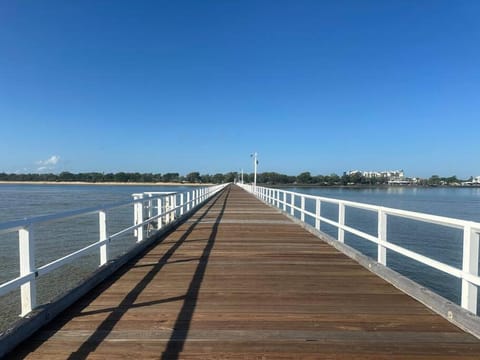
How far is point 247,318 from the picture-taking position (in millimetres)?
4156

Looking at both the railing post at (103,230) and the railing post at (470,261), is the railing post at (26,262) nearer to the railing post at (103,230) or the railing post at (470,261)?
the railing post at (103,230)

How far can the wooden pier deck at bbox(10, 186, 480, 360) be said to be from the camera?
3396 millimetres

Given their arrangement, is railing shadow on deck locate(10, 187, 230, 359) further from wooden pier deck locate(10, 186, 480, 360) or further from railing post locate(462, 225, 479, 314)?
railing post locate(462, 225, 479, 314)

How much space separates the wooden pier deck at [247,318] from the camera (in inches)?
134

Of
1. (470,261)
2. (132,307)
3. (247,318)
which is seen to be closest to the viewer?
(470,261)

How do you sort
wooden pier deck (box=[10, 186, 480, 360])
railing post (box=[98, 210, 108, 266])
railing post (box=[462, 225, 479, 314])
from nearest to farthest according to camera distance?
1. wooden pier deck (box=[10, 186, 480, 360])
2. railing post (box=[462, 225, 479, 314])
3. railing post (box=[98, 210, 108, 266])

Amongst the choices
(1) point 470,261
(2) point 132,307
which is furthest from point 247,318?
(1) point 470,261

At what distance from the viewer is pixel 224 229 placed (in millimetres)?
11688

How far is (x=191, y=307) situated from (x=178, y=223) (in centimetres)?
846

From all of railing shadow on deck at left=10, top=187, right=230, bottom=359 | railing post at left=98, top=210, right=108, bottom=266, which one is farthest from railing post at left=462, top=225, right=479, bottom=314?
railing post at left=98, top=210, right=108, bottom=266

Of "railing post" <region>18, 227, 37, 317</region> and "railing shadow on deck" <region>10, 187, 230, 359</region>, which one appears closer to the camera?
"railing shadow on deck" <region>10, 187, 230, 359</region>

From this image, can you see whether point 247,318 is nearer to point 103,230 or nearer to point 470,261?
point 470,261

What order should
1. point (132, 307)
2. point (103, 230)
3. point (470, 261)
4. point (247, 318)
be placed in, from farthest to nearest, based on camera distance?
1. point (103, 230)
2. point (132, 307)
3. point (247, 318)
4. point (470, 261)

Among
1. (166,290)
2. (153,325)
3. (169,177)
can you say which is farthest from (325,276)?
(169,177)
